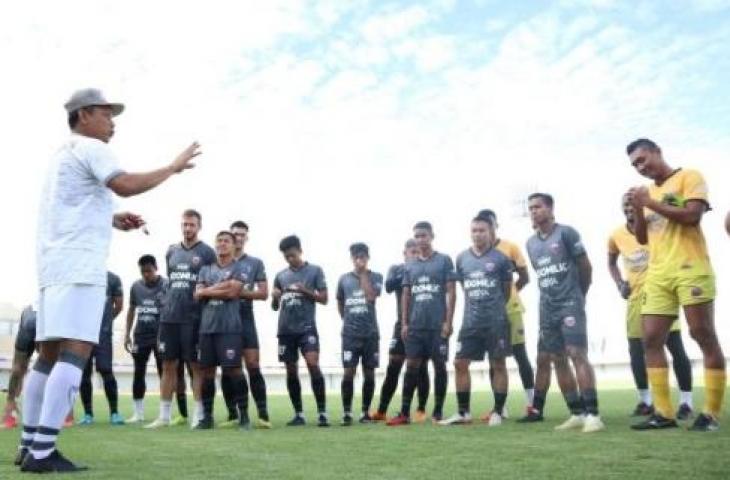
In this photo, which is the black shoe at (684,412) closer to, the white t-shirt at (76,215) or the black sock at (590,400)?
the black sock at (590,400)

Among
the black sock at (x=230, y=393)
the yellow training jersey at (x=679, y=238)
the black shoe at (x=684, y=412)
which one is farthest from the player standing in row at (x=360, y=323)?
the yellow training jersey at (x=679, y=238)

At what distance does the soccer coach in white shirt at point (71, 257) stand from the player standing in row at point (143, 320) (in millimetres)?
5126

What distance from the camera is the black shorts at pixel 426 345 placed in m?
7.86

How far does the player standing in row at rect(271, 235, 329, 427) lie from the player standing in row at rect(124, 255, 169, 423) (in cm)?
200

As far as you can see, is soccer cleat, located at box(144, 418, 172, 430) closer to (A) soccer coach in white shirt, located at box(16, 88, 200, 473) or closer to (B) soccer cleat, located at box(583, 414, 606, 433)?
(A) soccer coach in white shirt, located at box(16, 88, 200, 473)

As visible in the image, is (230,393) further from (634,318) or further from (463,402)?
(634,318)

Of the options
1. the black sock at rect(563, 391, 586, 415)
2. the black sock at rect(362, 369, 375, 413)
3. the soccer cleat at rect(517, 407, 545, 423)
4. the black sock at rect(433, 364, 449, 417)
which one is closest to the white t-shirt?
the black sock at rect(563, 391, 586, 415)

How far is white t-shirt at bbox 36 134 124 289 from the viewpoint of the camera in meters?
4.02

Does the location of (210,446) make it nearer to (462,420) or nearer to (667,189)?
(462,420)

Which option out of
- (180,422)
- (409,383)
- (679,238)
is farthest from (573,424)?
(180,422)

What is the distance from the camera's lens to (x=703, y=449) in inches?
160

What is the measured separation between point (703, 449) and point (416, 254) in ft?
15.8

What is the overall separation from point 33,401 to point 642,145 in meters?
4.74

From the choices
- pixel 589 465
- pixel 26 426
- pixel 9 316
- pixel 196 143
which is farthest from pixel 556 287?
pixel 9 316
